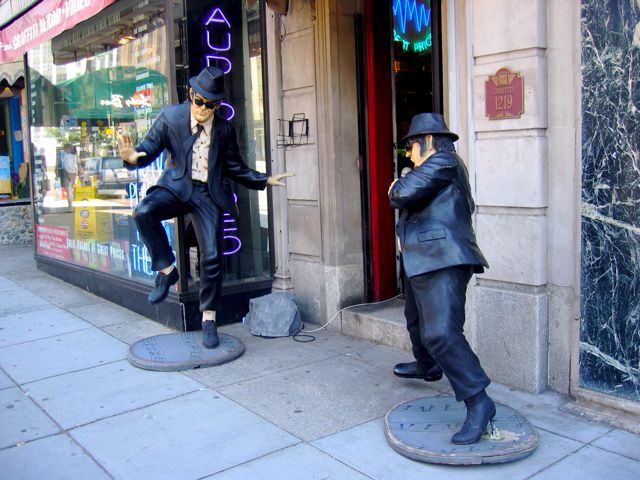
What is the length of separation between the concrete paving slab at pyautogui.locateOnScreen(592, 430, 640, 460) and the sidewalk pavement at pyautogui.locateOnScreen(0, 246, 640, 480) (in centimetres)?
1

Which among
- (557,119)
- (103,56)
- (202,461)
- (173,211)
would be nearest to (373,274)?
(173,211)

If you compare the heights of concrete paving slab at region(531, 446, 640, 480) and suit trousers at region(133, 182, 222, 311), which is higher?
suit trousers at region(133, 182, 222, 311)

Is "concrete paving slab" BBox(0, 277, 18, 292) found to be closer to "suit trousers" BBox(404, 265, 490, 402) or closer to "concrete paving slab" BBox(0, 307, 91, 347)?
"concrete paving slab" BBox(0, 307, 91, 347)

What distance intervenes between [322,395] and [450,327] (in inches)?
55.4

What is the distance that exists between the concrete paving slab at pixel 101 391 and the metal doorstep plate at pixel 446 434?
1654 mm

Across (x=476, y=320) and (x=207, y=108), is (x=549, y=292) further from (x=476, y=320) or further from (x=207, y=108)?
(x=207, y=108)

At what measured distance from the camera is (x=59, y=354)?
600 centimetres

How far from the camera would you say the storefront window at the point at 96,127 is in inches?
281

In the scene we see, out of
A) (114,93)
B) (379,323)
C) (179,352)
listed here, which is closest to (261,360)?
(179,352)

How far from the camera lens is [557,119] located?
453cm

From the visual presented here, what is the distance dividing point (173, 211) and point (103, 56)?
10.7ft

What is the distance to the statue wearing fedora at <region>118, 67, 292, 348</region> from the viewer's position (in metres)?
5.65

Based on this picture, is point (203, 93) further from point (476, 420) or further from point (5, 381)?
point (476, 420)

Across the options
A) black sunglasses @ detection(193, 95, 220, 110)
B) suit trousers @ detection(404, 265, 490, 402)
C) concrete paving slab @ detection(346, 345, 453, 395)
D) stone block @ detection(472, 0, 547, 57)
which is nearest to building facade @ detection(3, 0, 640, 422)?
stone block @ detection(472, 0, 547, 57)
